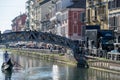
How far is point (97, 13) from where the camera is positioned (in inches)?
3248

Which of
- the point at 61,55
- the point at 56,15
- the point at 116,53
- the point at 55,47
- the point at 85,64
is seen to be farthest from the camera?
the point at 56,15

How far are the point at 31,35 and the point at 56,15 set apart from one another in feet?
135

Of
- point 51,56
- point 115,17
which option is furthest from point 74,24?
point 115,17

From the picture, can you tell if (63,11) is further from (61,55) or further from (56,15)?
(61,55)

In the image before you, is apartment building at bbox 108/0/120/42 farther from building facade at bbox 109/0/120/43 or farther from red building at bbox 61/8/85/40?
red building at bbox 61/8/85/40

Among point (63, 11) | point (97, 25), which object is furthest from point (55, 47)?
point (97, 25)

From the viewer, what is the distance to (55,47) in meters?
103

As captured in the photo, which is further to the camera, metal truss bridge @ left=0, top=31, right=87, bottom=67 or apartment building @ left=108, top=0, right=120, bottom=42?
metal truss bridge @ left=0, top=31, right=87, bottom=67

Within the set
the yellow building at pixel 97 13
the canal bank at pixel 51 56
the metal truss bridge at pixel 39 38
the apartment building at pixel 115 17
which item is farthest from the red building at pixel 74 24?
A: the apartment building at pixel 115 17

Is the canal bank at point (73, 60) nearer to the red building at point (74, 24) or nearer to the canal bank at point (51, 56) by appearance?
the canal bank at point (51, 56)

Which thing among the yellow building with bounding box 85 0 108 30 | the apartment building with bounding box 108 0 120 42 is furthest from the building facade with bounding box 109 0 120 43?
the yellow building with bounding box 85 0 108 30

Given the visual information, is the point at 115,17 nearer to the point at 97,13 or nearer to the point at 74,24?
the point at 97,13

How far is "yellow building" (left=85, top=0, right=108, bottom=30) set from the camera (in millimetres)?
78250

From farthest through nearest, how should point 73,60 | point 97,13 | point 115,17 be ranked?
1. point 97,13
2. point 73,60
3. point 115,17
